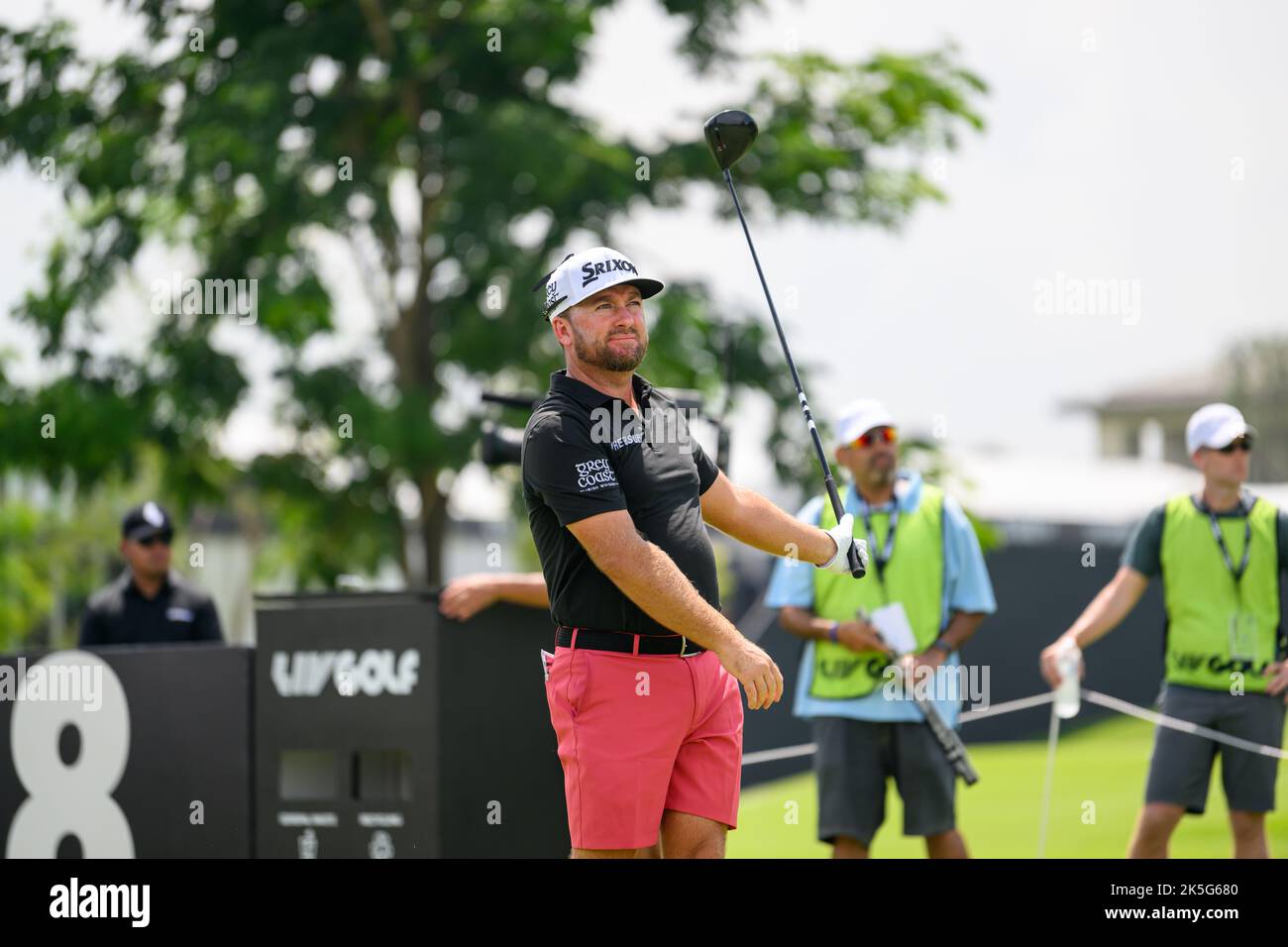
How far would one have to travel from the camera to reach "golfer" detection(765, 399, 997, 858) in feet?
21.4

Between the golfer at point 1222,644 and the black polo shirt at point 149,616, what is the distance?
4.09 m

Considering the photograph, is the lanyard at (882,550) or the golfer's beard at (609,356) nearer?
the golfer's beard at (609,356)

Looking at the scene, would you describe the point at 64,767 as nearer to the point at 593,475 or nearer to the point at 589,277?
the point at 593,475

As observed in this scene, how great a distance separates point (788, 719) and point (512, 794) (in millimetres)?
10391

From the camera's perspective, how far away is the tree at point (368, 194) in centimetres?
1517

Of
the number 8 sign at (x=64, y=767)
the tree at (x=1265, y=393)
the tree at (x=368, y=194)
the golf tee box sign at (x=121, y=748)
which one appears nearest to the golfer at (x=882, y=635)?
the golf tee box sign at (x=121, y=748)

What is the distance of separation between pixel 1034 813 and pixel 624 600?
846 centimetres

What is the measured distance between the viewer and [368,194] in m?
16.1

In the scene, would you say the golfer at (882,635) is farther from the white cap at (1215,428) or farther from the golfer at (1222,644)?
the white cap at (1215,428)

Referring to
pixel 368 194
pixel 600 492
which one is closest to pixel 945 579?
pixel 600 492

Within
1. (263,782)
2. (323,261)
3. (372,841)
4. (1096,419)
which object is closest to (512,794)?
(372,841)

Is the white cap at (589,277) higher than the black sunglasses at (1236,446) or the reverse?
higher

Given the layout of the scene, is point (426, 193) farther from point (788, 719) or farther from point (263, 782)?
point (263, 782)

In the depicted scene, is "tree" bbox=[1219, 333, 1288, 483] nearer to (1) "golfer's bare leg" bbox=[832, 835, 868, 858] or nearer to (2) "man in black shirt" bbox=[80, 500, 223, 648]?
(2) "man in black shirt" bbox=[80, 500, 223, 648]
